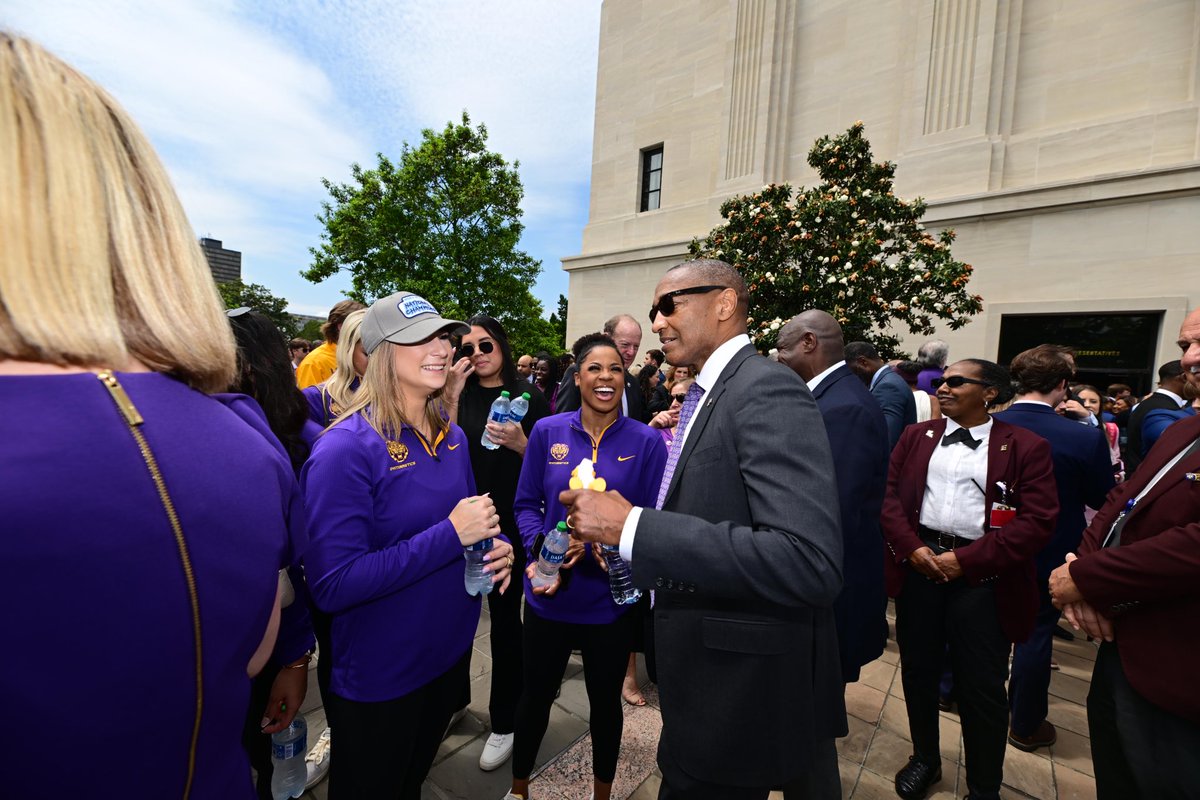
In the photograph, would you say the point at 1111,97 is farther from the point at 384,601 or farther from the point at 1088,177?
the point at 384,601

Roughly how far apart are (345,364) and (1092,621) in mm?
3819

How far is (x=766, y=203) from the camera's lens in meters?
9.54

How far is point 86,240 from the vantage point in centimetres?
82

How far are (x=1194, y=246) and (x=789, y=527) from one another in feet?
43.3

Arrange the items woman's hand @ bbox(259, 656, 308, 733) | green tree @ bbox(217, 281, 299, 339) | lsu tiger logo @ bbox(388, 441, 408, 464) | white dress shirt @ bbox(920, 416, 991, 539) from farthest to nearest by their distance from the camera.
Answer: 1. green tree @ bbox(217, 281, 299, 339)
2. white dress shirt @ bbox(920, 416, 991, 539)
3. lsu tiger logo @ bbox(388, 441, 408, 464)
4. woman's hand @ bbox(259, 656, 308, 733)

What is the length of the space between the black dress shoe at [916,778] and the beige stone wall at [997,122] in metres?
10.8

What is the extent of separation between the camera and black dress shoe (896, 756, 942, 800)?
3.08 m

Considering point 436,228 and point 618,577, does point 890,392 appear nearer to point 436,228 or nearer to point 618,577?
point 618,577

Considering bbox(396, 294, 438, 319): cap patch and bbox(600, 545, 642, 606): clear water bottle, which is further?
bbox(600, 545, 642, 606): clear water bottle

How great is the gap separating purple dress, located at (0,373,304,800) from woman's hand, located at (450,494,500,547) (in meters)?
1.05

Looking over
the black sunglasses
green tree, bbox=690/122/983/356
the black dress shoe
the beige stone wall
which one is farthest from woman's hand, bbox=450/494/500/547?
the beige stone wall

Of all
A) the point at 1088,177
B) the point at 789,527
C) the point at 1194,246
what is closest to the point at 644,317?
the point at 1088,177

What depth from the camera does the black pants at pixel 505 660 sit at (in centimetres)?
327

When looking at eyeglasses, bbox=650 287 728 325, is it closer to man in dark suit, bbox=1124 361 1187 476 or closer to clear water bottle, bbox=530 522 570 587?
clear water bottle, bbox=530 522 570 587
